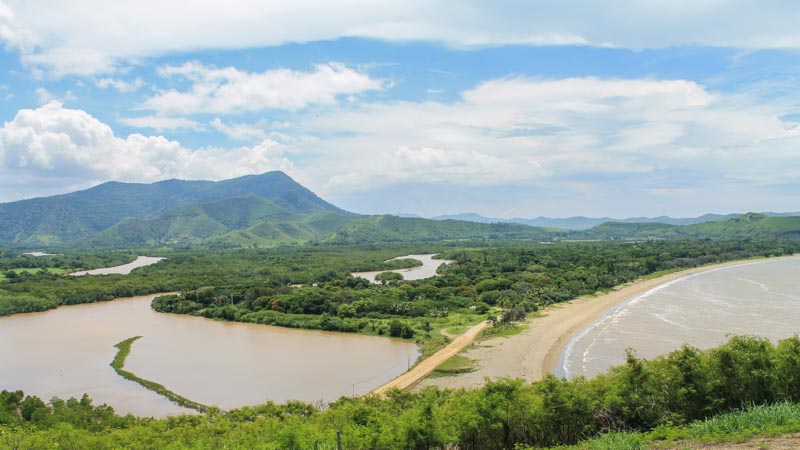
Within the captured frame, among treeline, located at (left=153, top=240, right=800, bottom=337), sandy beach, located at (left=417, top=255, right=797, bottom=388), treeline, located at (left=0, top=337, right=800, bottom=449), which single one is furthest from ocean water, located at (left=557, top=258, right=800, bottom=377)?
treeline, located at (left=0, top=337, right=800, bottom=449)

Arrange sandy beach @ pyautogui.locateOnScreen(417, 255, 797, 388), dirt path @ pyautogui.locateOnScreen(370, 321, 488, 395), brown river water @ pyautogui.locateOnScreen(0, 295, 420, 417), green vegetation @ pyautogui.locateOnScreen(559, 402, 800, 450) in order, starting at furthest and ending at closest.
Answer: brown river water @ pyautogui.locateOnScreen(0, 295, 420, 417), sandy beach @ pyautogui.locateOnScreen(417, 255, 797, 388), dirt path @ pyautogui.locateOnScreen(370, 321, 488, 395), green vegetation @ pyautogui.locateOnScreen(559, 402, 800, 450)

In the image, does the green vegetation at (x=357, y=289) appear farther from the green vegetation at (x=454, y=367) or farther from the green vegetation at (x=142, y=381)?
the green vegetation at (x=142, y=381)

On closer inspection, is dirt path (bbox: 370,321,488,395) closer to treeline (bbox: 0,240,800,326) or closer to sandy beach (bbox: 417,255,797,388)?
sandy beach (bbox: 417,255,797,388)

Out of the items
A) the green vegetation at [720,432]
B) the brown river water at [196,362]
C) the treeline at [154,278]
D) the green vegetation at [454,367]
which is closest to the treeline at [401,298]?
the brown river water at [196,362]

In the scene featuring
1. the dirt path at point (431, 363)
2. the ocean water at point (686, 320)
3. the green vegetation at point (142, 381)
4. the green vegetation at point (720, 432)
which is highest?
the green vegetation at point (720, 432)

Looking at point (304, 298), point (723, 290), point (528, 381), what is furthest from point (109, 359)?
point (723, 290)

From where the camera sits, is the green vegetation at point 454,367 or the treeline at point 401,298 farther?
the treeline at point 401,298
